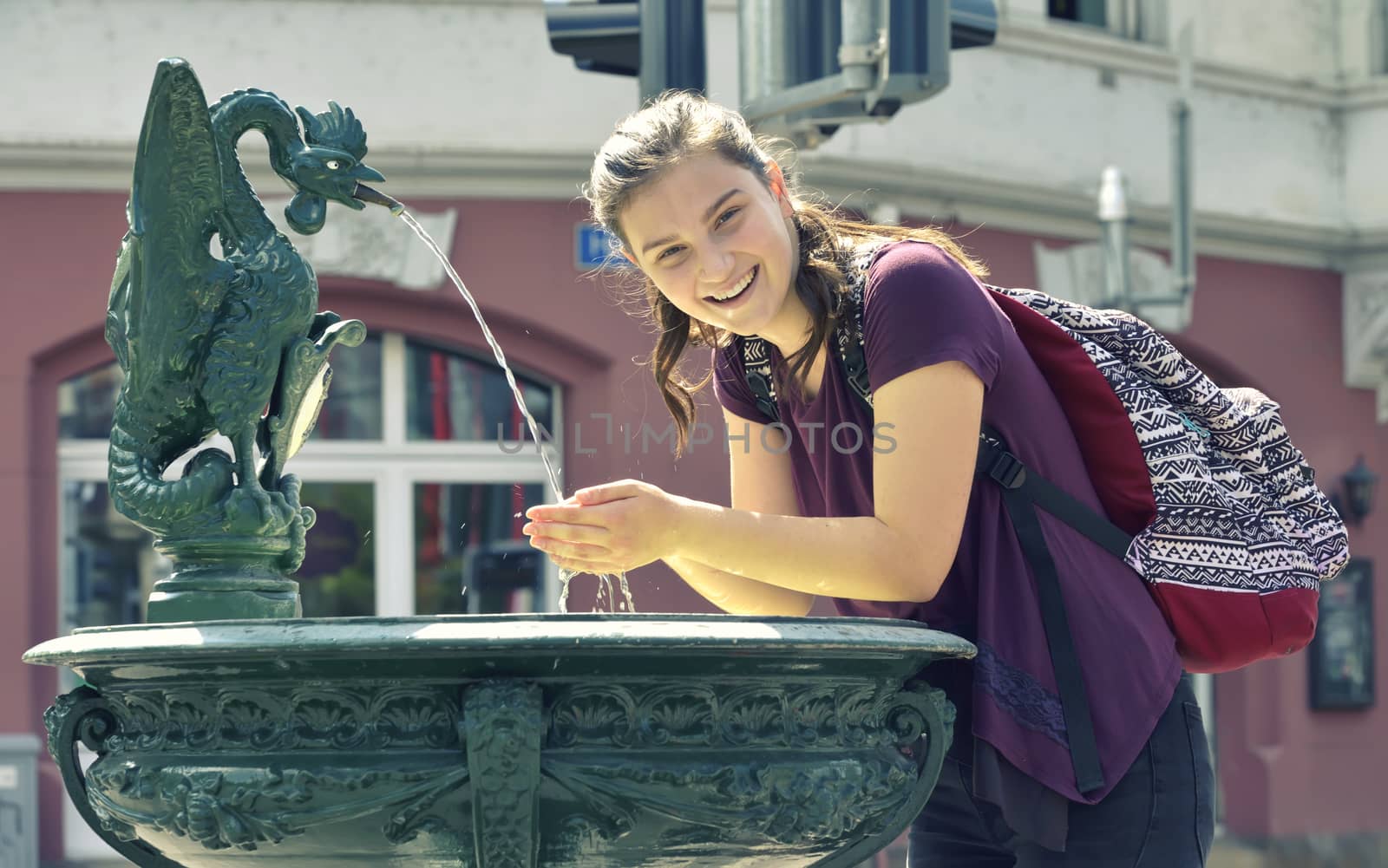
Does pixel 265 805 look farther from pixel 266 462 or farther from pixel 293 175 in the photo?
pixel 293 175

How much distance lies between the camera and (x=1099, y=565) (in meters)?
2.33

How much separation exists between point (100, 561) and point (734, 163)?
771 cm

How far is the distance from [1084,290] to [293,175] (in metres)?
8.76

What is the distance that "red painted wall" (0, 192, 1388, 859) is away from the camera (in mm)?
9250

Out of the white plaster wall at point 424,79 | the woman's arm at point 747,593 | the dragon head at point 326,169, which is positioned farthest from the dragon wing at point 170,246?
the white plaster wall at point 424,79

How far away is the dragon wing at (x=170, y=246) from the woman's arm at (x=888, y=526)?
0.65 meters

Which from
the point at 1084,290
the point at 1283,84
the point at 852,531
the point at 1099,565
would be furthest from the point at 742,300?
the point at 1283,84

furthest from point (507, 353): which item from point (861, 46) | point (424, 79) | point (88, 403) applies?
point (861, 46)

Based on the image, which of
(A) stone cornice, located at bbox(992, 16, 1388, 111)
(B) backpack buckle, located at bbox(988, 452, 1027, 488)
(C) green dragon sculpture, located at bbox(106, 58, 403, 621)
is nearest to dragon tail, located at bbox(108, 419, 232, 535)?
(C) green dragon sculpture, located at bbox(106, 58, 403, 621)

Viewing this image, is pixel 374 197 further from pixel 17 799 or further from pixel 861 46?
→ pixel 17 799

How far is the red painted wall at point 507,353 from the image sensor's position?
9.25 metres

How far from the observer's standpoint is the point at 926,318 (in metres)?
2.27

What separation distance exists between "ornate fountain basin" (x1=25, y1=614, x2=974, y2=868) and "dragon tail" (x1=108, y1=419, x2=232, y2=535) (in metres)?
0.46

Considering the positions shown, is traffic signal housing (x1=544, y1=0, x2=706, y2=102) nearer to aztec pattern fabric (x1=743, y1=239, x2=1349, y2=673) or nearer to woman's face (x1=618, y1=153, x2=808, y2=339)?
woman's face (x1=618, y1=153, x2=808, y2=339)
